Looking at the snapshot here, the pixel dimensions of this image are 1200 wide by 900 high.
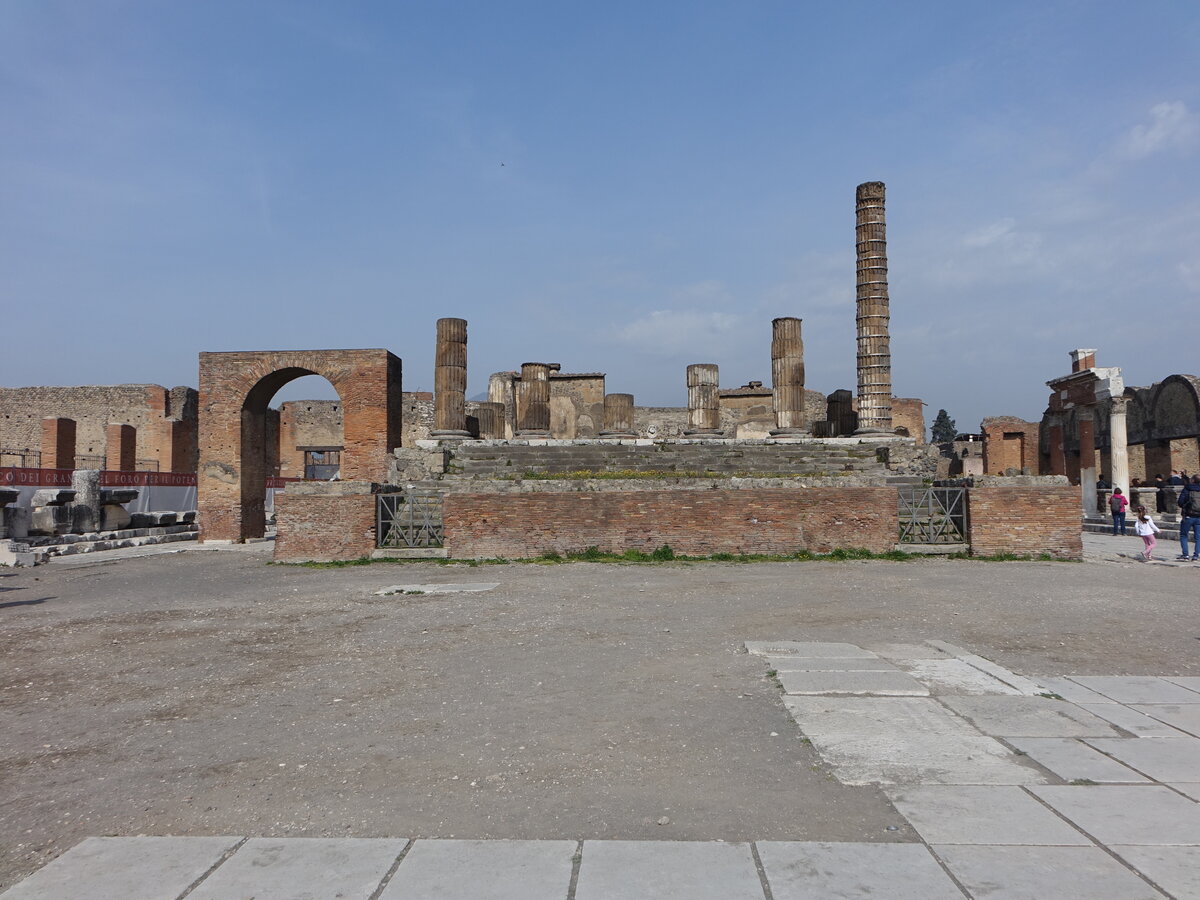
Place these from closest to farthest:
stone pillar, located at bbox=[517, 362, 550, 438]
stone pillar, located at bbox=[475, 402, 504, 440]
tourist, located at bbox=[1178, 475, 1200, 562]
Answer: tourist, located at bbox=[1178, 475, 1200, 562] → stone pillar, located at bbox=[517, 362, 550, 438] → stone pillar, located at bbox=[475, 402, 504, 440]

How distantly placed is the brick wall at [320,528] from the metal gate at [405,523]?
1.09ft

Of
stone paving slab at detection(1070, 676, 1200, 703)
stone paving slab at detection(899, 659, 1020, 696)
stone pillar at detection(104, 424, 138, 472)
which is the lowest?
stone paving slab at detection(1070, 676, 1200, 703)

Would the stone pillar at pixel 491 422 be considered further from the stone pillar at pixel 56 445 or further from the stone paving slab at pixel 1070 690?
the stone paving slab at pixel 1070 690

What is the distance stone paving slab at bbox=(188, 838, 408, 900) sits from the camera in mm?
2311

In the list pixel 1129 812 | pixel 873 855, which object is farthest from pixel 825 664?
pixel 873 855

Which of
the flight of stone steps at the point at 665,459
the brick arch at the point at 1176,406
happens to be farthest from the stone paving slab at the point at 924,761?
the brick arch at the point at 1176,406

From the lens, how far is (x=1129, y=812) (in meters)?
2.81

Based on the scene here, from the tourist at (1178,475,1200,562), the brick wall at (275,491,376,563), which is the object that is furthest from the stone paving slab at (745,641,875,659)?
the tourist at (1178,475,1200,562)

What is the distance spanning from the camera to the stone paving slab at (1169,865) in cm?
226

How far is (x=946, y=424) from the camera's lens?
83.3 metres

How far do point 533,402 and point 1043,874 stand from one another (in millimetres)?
18841

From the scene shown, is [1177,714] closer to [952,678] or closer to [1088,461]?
[952,678]

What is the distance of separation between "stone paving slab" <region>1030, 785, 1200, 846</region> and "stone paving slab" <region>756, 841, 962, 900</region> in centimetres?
69

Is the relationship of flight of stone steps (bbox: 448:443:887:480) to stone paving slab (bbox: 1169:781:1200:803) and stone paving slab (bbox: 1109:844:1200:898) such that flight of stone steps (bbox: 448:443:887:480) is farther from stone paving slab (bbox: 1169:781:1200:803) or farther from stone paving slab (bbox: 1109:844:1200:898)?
stone paving slab (bbox: 1109:844:1200:898)
